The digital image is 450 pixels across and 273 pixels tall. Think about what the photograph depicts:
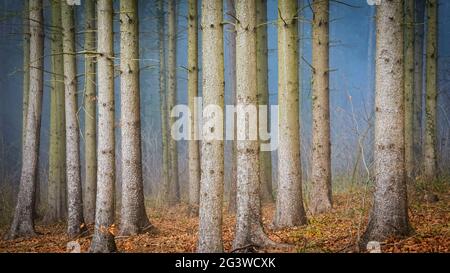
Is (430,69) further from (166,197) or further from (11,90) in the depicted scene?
(11,90)

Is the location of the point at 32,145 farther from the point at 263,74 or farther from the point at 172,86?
the point at 263,74

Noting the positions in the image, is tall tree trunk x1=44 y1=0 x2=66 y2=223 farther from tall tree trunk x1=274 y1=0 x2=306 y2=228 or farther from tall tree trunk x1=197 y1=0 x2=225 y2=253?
tall tree trunk x1=197 y1=0 x2=225 y2=253

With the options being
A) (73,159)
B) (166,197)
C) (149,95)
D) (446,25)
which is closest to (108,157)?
(73,159)

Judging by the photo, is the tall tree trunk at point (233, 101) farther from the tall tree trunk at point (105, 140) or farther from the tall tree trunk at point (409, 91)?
the tall tree trunk at point (105, 140)

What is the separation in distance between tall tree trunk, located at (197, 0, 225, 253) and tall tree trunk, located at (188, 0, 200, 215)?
529cm

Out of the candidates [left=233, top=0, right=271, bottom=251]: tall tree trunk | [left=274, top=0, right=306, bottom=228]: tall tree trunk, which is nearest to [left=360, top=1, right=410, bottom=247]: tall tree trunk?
[left=233, top=0, right=271, bottom=251]: tall tree trunk

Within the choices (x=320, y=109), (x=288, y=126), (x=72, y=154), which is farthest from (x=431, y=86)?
(x=72, y=154)

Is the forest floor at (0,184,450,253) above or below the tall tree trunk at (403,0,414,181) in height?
below

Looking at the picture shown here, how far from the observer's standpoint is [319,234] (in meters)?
8.01

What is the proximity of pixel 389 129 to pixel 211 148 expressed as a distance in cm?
253

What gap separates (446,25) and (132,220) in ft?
61.0

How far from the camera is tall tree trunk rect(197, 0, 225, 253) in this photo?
6500mm

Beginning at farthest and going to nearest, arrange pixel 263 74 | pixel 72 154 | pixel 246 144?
1. pixel 263 74
2. pixel 72 154
3. pixel 246 144

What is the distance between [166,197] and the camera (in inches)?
616
